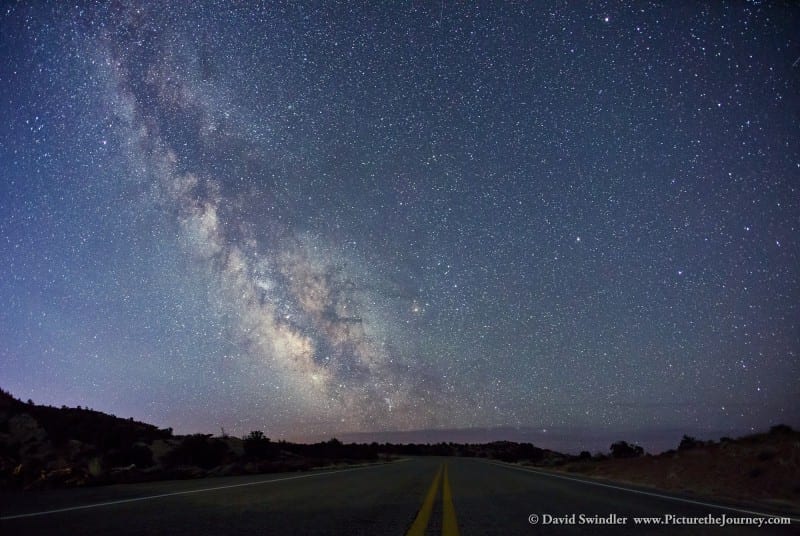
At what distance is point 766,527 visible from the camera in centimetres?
628

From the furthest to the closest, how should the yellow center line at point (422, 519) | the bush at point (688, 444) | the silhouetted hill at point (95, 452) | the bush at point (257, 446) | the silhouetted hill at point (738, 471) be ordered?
the bush at point (257, 446)
the bush at point (688, 444)
the silhouetted hill at point (95, 452)
the silhouetted hill at point (738, 471)
the yellow center line at point (422, 519)

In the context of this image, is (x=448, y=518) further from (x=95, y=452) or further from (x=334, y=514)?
(x=95, y=452)

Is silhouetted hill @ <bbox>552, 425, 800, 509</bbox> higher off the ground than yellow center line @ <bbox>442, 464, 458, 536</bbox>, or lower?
lower

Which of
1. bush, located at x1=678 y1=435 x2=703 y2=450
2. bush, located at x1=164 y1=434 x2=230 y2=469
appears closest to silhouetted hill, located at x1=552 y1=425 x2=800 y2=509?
bush, located at x1=678 y1=435 x2=703 y2=450

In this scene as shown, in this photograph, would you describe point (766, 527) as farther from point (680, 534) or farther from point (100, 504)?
point (100, 504)

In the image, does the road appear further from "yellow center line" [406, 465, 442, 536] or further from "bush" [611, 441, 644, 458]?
"bush" [611, 441, 644, 458]

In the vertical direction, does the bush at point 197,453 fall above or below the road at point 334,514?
below

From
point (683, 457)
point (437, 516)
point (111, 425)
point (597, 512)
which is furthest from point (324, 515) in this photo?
point (111, 425)

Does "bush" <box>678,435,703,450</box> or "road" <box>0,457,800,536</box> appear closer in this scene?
"road" <box>0,457,800,536</box>

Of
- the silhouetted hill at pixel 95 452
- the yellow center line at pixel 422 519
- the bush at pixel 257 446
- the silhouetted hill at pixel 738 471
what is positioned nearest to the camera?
the yellow center line at pixel 422 519

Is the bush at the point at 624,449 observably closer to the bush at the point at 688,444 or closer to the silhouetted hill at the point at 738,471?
the bush at the point at 688,444

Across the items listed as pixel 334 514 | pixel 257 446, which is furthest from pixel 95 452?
pixel 334 514

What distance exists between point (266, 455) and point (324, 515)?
116 ft

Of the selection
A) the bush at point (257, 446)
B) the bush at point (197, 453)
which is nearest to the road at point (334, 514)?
the bush at point (197, 453)
